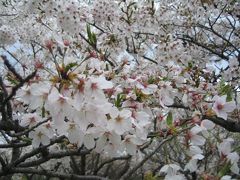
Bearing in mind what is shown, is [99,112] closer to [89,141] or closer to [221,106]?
[89,141]

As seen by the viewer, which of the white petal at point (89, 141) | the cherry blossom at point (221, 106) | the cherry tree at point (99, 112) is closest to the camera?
the cherry tree at point (99, 112)

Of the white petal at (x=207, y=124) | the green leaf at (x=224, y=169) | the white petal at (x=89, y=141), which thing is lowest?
the green leaf at (x=224, y=169)

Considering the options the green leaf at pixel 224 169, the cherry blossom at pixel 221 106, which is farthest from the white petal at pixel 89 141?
the cherry blossom at pixel 221 106

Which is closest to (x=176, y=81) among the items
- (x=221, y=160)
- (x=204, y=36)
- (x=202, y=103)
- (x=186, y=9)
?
(x=202, y=103)

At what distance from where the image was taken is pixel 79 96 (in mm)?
2035

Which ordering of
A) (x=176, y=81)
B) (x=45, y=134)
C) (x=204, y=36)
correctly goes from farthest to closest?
(x=204, y=36), (x=176, y=81), (x=45, y=134)

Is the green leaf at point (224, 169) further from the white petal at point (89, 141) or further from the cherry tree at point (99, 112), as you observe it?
the white petal at point (89, 141)

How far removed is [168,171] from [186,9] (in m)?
6.33

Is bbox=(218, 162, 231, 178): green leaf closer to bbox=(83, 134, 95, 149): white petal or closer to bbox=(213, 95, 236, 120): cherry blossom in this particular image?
bbox=(213, 95, 236, 120): cherry blossom

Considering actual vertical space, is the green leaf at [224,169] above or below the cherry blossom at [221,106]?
below

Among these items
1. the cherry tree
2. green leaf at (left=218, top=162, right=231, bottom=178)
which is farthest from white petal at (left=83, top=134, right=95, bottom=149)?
green leaf at (left=218, top=162, right=231, bottom=178)

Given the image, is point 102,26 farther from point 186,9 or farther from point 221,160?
point 221,160

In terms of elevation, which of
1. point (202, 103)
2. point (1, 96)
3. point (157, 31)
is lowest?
point (1, 96)

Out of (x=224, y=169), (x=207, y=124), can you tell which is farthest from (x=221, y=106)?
(x=224, y=169)
